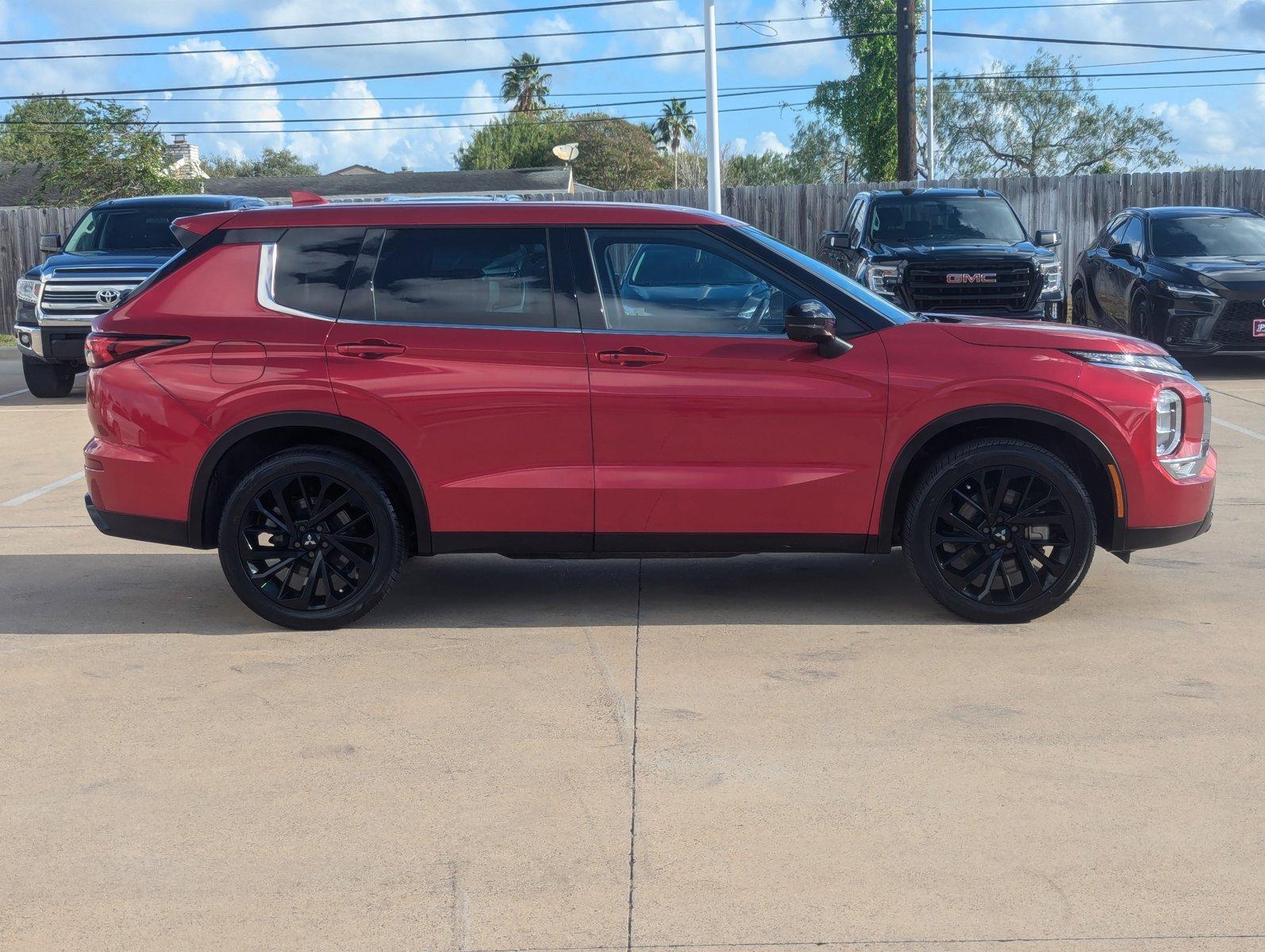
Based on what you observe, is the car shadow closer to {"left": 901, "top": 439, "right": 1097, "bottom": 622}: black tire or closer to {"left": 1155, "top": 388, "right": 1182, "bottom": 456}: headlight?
{"left": 901, "top": 439, "right": 1097, "bottom": 622}: black tire

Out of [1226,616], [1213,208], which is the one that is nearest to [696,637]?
[1226,616]

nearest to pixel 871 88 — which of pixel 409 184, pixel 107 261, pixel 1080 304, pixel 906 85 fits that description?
pixel 409 184

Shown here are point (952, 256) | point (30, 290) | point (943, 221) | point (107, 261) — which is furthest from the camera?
point (943, 221)

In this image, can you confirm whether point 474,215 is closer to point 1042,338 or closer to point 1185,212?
point 1042,338

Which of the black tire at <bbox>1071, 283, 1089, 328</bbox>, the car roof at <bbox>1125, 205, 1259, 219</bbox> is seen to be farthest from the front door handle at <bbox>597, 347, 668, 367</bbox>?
the black tire at <bbox>1071, 283, 1089, 328</bbox>

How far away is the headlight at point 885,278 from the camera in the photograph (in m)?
15.4

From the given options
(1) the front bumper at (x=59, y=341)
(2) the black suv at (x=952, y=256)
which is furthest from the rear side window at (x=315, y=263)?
(2) the black suv at (x=952, y=256)

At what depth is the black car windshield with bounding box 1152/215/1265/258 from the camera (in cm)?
1547

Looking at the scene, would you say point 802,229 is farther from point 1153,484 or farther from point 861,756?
point 861,756

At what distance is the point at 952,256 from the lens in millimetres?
15375

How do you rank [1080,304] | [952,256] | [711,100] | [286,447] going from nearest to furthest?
[286,447] < [952,256] < [1080,304] < [711,100]

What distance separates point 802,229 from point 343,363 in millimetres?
19029

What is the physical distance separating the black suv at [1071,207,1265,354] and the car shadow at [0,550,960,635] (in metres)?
8.55

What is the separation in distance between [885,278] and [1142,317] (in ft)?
8.99
